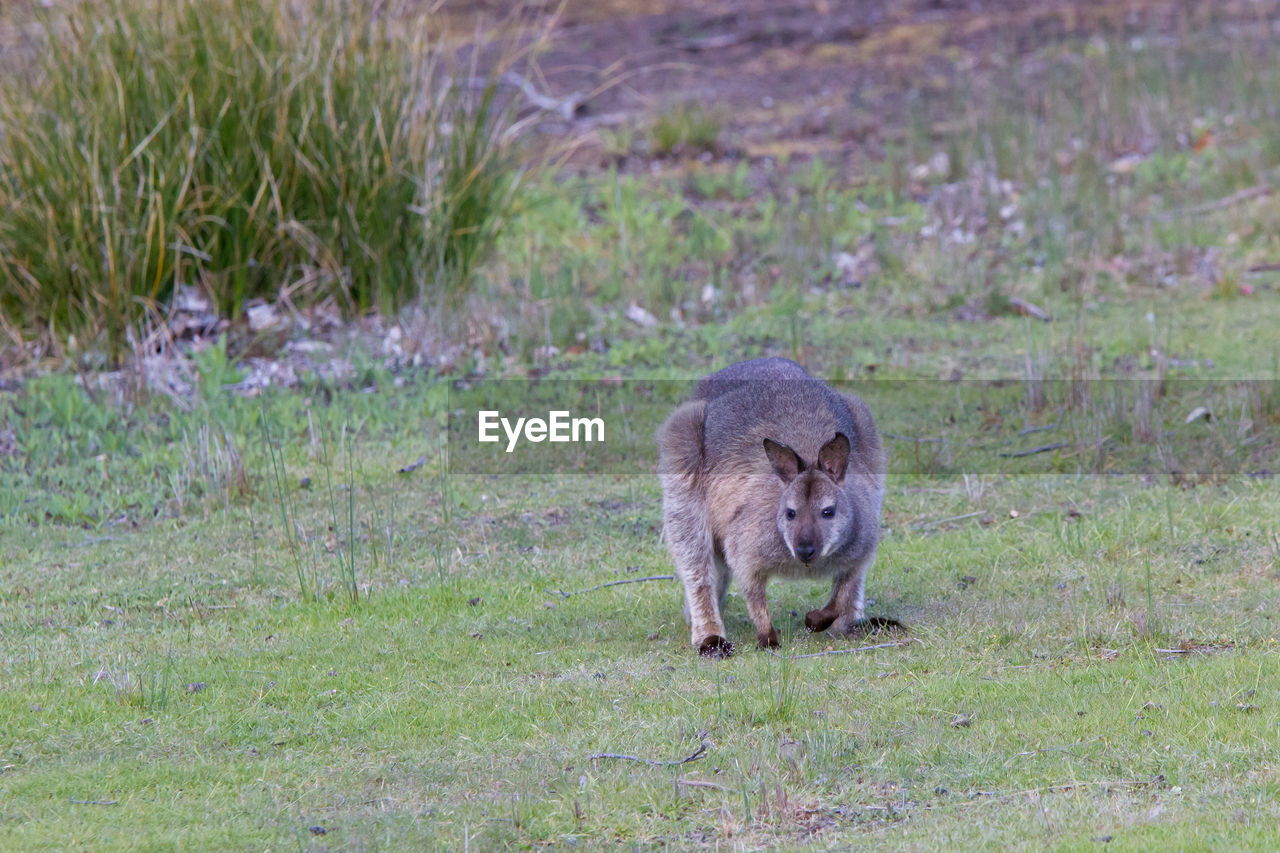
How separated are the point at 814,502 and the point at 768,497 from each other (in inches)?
11.2


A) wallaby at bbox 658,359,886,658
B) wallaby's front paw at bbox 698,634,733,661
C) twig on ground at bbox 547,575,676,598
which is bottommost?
twig on ground at bbox 547,575,676,598

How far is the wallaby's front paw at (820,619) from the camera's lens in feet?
18.4

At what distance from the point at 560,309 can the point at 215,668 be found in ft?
17.4

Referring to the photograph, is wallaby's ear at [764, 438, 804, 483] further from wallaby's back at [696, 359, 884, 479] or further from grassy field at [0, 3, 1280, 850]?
grassy field at [0, 3, 1280, 850]

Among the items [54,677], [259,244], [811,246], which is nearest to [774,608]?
[54,677]

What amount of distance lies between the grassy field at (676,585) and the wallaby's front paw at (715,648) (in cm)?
6

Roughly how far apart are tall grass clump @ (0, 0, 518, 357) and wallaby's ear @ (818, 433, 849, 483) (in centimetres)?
521

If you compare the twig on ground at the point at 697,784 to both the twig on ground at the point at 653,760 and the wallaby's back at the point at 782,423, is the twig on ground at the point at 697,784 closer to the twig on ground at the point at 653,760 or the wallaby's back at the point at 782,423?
the twig on ground at the point at 653,760

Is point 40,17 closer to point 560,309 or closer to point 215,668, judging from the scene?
point 560,309

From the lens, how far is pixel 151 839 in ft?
12.9

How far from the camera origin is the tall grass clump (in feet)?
31.7

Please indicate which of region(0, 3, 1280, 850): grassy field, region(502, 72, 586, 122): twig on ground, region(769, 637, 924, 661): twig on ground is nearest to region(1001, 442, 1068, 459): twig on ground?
region(0, 3, 1280, 850): grassy field

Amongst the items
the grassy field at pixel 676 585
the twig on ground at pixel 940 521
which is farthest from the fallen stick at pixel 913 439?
the twig on ground at pixel 940 521

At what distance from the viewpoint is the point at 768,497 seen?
5.47m
